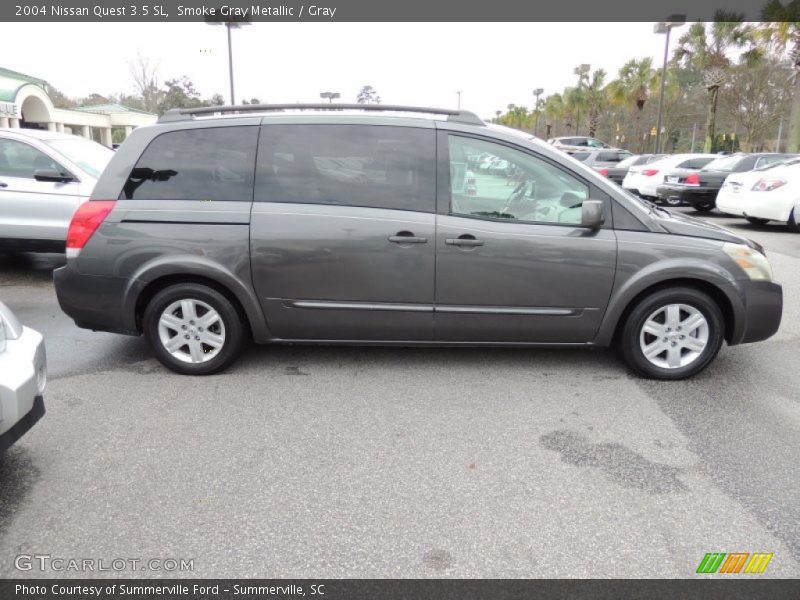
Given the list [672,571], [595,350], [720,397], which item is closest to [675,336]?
[720,397]

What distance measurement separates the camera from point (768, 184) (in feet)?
37.5

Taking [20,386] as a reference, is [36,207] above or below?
above

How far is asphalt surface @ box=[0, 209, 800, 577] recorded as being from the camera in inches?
98.9

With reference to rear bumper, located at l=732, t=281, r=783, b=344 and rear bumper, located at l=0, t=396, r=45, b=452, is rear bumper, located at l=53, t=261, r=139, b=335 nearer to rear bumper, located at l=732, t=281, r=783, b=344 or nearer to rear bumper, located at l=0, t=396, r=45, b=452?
rear bumper, located at l=0, t=396, r=45, b=452

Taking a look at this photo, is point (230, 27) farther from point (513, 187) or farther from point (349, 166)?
point (513, 187)

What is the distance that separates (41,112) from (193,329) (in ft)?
113

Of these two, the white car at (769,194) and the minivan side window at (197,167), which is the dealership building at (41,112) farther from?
the minivan side window at (197,167)

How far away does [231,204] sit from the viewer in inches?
168

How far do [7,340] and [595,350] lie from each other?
408cm

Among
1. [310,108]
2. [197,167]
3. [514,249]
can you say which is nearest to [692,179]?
[514,249]

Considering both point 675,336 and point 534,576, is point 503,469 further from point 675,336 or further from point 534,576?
point 675,336

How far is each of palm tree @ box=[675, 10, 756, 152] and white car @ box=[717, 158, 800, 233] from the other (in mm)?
22662

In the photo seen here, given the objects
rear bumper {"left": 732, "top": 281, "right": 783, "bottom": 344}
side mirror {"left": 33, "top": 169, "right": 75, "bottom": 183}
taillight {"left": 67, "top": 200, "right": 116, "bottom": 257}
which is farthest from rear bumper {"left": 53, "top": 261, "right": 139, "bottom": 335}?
rear bumper {"left": 732, "top": 281, "right": 783, "bottom": 344}

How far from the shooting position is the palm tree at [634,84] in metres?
42.2
